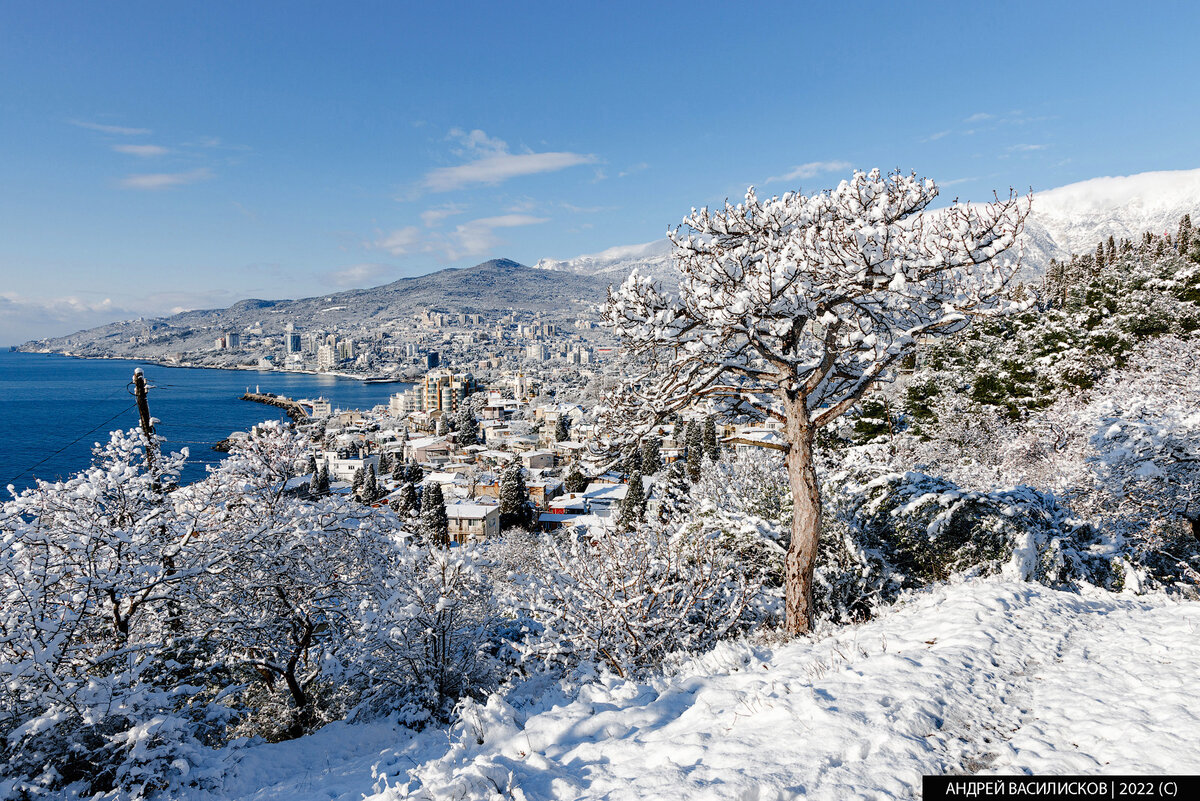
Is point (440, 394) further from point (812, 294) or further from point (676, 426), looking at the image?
point (812, 294)

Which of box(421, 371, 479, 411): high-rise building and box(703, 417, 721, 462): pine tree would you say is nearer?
box(703, 417, 721, 462): pine tree

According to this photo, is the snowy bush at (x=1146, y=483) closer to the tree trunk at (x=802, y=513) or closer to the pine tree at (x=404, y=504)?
the tree trunk at (x=802, y=513)

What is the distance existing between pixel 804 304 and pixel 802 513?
247cm

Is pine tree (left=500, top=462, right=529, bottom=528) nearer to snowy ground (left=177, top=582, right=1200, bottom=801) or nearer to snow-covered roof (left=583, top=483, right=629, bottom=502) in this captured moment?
snow-covered roof (left=583, top=483, right=629, bottom=502)

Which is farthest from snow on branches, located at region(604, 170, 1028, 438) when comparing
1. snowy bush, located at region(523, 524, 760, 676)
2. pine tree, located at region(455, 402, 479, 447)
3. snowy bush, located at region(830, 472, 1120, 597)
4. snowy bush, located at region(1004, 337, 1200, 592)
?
pine tree, located at region(455, 402, 479, 447)

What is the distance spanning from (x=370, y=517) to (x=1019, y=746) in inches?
315

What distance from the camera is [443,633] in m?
8.16

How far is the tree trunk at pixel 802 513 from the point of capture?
6.45 m

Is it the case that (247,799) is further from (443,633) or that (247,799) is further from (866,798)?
(866,798)

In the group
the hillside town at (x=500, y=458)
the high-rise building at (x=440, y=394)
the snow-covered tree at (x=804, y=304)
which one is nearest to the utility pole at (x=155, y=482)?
the hillside town at (x=500, y=458)

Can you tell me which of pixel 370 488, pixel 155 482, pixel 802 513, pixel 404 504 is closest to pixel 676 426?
pixel 802 513

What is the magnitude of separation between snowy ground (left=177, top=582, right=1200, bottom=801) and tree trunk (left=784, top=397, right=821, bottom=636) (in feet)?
2.34

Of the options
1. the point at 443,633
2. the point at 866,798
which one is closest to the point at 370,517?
the point at 443,633

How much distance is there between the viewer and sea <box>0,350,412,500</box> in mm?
47312
